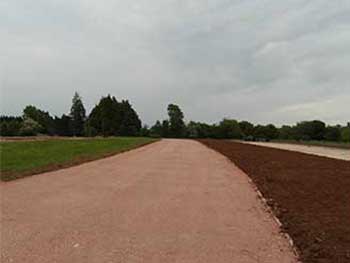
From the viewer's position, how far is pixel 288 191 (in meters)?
14.3

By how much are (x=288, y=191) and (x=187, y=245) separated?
7546 millimetres

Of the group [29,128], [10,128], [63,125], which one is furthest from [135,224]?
[63,125]

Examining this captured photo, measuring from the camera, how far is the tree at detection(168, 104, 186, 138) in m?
147

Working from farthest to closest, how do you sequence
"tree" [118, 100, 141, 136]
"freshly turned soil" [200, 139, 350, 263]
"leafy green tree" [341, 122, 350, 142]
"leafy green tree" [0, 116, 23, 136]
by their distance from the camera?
"tree" [118, 100, 141, 136] → "leafy green tree" [341, 122, 350, 142] → "leafy green tree" [0, 116, 23, 136] → "freshly turned soil" [200, 139, 350, 263]

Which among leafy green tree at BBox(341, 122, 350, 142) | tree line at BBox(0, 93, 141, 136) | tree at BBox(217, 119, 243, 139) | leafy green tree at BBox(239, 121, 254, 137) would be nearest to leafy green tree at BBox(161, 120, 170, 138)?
tree line at BBox(0, 93, 141, 136)

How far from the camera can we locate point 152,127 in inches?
6068

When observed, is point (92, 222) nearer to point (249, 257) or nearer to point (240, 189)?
point (249, 257)

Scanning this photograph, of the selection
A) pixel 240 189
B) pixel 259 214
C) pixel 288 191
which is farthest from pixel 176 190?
pixel 259 214

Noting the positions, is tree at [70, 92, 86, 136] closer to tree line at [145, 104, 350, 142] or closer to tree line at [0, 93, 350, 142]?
tree line at [0, 93, 350, 142]

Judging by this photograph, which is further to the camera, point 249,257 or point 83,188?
point 83,188

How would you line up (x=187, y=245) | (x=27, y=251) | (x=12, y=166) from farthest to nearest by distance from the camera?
1. (x=12, y=166)
2. (x=187, y=245)
3. (x=27, y=251)

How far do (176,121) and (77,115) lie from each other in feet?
90.9

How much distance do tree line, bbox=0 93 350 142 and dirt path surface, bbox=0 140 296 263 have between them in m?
112

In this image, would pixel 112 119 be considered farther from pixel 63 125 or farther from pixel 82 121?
pixel 63 125
